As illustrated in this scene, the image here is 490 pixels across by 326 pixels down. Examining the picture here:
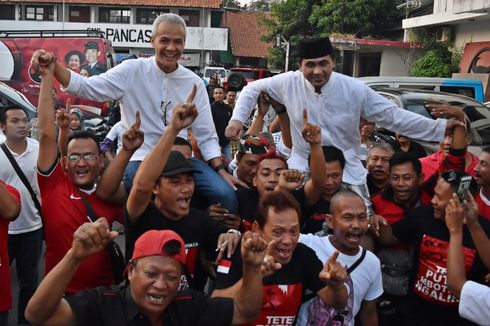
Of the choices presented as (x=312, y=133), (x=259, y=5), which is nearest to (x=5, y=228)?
(x=312, y=133)

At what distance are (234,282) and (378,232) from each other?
1166 millimetres

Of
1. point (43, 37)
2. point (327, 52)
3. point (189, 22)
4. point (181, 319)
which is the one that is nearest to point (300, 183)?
point (327, 52)

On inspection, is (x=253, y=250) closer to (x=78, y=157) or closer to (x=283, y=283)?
(x=283, y=283)

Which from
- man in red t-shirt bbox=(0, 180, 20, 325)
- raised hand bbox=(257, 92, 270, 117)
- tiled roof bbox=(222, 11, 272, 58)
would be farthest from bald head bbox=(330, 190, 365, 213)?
tiled roof bbox=(222, 11, 272, 58)

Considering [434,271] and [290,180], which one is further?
[290,180]

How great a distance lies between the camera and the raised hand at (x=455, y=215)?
322 centimetres

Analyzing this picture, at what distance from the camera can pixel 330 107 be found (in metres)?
4.38

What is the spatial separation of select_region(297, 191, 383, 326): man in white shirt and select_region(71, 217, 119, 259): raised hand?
134 cm

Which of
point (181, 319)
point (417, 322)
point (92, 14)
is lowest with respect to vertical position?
point (417, 322)

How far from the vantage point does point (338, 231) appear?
11.5ft

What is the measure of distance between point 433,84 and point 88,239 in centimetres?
1085

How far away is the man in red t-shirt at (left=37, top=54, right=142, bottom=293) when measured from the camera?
11.3 feet

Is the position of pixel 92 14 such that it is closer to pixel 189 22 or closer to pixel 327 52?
pixel 189 22

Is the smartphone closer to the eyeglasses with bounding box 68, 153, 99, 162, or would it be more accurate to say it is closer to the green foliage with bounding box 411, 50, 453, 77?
the eyeglasses with bounding box 68, 153, 99, 162
